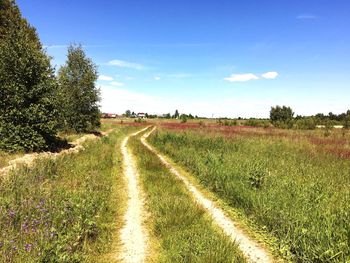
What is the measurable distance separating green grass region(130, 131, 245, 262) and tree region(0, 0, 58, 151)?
9.17 meters

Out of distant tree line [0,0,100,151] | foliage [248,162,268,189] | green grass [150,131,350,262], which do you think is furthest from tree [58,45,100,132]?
foliage [248,162,268,189]

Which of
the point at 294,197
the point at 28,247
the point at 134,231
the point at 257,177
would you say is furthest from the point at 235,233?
the point at 28,247

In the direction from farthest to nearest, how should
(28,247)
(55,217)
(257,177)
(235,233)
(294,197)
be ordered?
1. (257,177)
2. (294,197)
3. (235,233)
4. (55,217)
5. (28,247)

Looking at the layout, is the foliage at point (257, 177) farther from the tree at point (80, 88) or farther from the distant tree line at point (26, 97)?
the tree at point (80, 88)

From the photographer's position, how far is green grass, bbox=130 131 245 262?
207 inches

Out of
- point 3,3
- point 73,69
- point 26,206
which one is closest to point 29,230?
point 26,206

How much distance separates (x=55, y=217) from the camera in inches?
244

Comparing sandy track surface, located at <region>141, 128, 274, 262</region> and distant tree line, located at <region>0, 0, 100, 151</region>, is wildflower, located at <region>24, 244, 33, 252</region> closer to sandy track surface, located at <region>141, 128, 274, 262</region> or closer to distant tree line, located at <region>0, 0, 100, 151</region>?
sandy track surface, located at <region>141, 128, 274, 262</region>

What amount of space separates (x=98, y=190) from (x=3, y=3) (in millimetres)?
25771

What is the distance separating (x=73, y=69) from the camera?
32875 millimetres

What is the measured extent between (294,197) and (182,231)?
345cm

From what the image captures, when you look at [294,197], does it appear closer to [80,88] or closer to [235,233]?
[235,233]

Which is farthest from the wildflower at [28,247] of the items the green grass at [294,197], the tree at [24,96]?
the tree at [24,96]

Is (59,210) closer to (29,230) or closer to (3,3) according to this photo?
(29,230)
